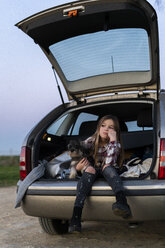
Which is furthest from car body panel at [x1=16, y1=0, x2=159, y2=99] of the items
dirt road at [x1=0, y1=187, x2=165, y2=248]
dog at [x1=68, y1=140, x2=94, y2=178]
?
dirt road at [x1=0, y1=187, x2=165, y2=248]

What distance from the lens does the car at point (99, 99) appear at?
3131mm

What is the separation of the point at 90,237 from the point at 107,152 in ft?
3.67

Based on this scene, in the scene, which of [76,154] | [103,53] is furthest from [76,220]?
[103,53]

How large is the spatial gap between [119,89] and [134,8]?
1268 mm

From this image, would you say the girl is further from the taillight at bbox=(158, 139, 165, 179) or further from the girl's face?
the taillight at bbox=(158, 139, 165, 179)

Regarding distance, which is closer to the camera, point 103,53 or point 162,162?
point 162,162

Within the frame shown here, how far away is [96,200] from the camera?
3098mm

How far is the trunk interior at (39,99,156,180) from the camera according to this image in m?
4.13

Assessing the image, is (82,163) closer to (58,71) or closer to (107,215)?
(107,215)

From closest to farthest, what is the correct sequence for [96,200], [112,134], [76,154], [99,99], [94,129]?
[96,200] < [112,134] < [76,154] < [99,99] < [94,129]

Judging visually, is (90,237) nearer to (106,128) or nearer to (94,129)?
(106,128)

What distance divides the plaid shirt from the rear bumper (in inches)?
14.1

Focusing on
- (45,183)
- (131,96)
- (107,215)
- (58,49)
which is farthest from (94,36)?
(107,215)

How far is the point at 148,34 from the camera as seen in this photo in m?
3.73
